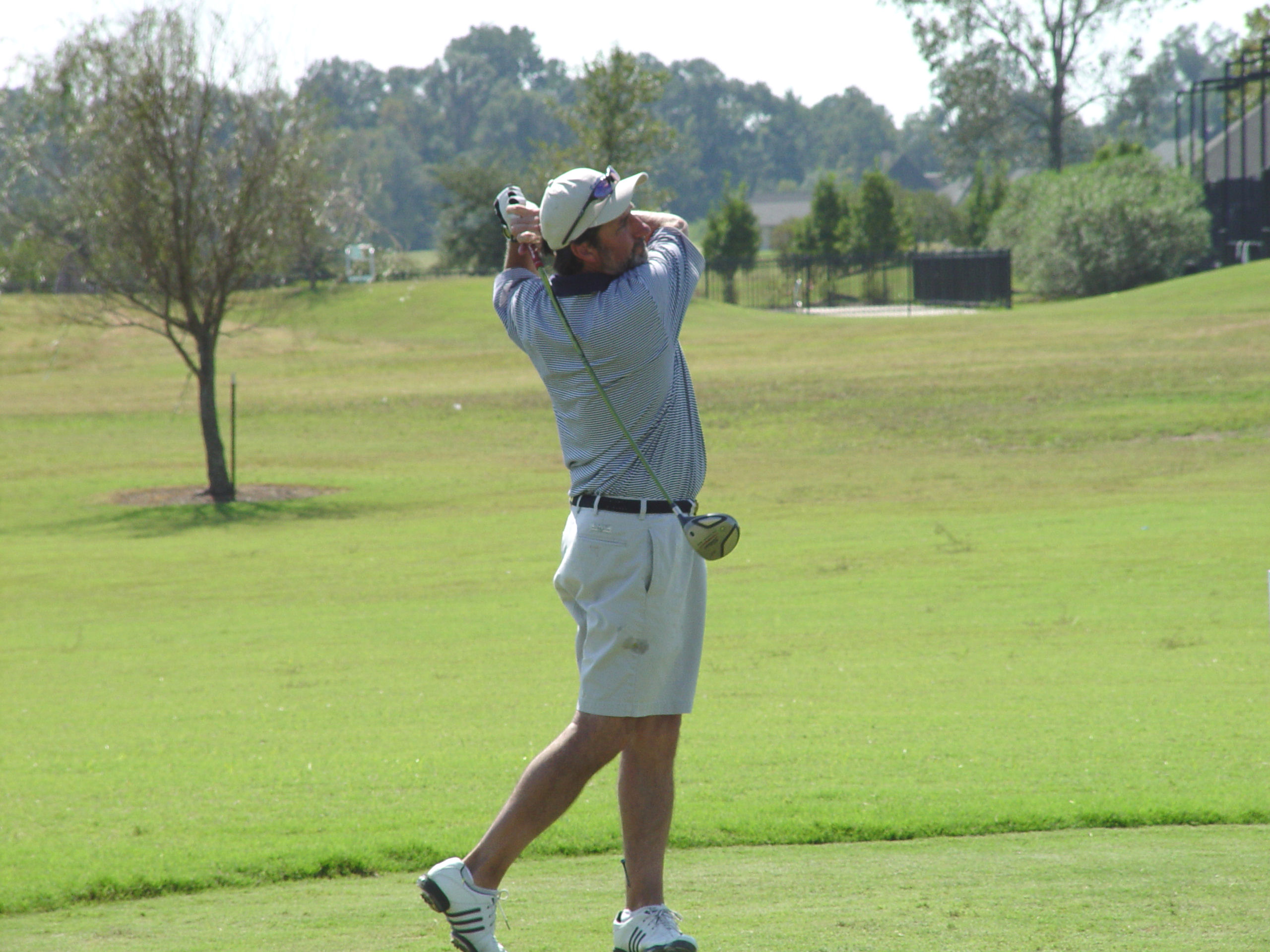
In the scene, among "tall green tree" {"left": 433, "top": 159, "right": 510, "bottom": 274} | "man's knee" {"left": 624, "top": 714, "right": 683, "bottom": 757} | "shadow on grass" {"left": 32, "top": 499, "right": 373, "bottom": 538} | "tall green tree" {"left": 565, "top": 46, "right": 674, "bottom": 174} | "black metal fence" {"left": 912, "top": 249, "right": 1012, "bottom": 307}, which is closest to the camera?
"man's knee" {"left": 624, "top": 714, "right": 683, "bottom": 757}

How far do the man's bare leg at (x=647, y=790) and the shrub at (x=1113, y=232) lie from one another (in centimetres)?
5141

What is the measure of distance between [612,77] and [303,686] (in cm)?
3693

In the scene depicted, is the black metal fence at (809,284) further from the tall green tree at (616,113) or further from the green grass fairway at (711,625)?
the green grass fairway at (711,625)

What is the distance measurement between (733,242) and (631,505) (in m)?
63.4

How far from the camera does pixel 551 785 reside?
3.97m

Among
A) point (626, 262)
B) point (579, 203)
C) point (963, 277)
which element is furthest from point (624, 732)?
point (963, 277)

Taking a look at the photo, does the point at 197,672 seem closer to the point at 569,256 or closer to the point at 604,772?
the point at 604,772

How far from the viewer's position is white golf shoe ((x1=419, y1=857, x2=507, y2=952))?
3.74 metres

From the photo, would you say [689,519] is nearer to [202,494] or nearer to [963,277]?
[202,494]

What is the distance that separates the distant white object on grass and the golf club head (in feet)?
89.2

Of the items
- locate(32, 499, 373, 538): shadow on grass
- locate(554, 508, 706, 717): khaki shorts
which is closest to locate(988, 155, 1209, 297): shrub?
locate(32, 499, 373, 538): shadow on grass

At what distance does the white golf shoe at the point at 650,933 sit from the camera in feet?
12.0

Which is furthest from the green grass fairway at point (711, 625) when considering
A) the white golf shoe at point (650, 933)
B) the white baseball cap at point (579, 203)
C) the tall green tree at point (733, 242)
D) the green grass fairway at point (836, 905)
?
the tall green tree at point (733, 242)

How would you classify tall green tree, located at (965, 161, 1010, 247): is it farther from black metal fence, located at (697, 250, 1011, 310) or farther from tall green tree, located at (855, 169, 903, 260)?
tall green tree, located at (855, 169, 903, 260)
